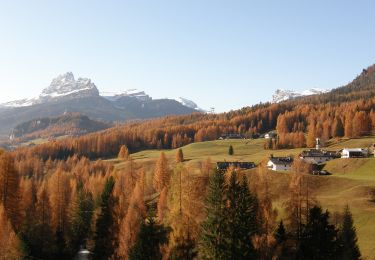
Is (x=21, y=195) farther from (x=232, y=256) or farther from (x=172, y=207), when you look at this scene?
(x=232, y=256)

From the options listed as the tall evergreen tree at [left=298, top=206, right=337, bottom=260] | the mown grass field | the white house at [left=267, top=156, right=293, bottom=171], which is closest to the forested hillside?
the tall evergreen tree at [left=298, top=206, right=337, bottom=260]

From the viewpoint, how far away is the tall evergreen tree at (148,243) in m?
65.4

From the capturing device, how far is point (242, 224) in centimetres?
6194

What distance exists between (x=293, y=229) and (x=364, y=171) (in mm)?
65896

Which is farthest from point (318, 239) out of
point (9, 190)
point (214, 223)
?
point (9, 190)

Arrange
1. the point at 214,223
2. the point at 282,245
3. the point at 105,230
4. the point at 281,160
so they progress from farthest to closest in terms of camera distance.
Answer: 1. the point at 281,160
2. the point at 105,230
3. the point at 282,245
4. the point at 214,223

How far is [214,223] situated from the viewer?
62250 mm

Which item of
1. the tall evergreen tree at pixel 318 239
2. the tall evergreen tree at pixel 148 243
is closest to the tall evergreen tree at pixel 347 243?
Result: the tall evergreen tree at pixel 318 239

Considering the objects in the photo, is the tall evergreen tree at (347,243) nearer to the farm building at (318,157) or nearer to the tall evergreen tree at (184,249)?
the tall evergreen tree at (184,249)

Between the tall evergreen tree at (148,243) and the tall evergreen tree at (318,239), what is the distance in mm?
20951

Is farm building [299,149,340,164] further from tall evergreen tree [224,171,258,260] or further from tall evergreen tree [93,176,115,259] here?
tall evergreen tree [224,171,258,260]

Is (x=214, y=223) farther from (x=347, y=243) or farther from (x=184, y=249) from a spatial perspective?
(x=347, y=243)

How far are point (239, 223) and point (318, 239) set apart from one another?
11.0 m

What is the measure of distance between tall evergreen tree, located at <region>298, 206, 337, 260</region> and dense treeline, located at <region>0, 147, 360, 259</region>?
0.44 ft
